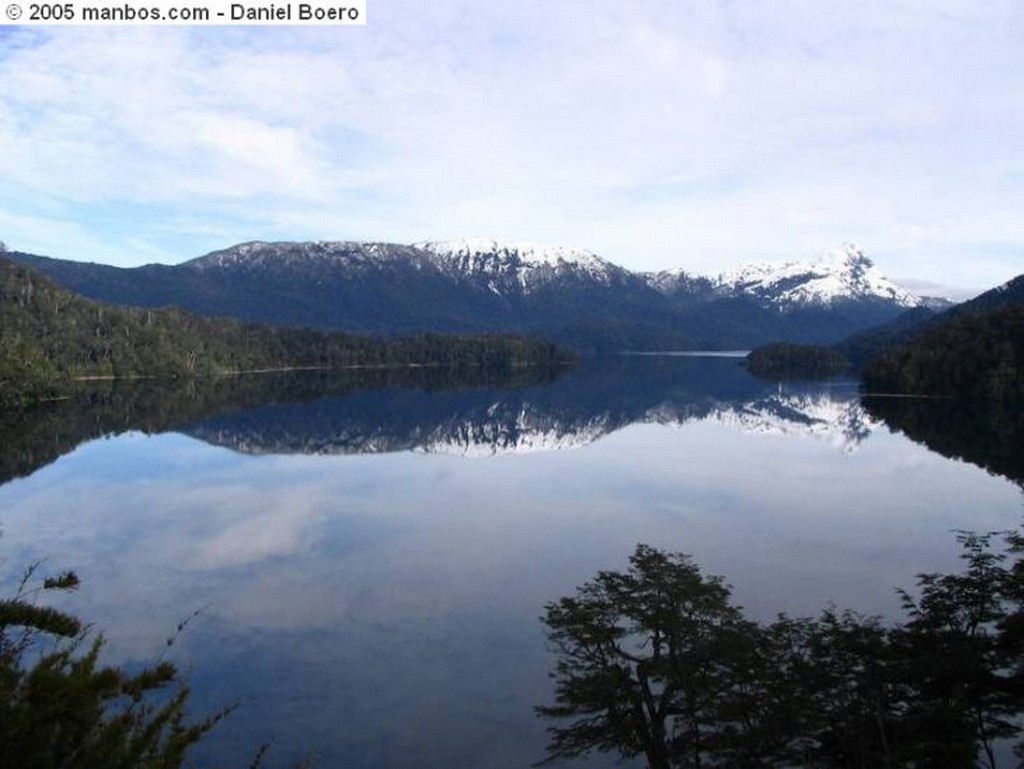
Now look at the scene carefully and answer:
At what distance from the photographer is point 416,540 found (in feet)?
173

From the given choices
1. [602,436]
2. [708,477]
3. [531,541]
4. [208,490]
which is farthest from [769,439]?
[208,490]

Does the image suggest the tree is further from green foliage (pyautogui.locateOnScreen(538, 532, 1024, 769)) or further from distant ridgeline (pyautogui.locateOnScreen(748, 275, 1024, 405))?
distant ridgeline (pyautogui.locateOnScreen(748, 275, 1024, 405))

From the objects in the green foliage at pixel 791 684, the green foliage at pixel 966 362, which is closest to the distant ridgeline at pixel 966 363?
the green foliage at pixel 966 362

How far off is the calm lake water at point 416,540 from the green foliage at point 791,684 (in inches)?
138

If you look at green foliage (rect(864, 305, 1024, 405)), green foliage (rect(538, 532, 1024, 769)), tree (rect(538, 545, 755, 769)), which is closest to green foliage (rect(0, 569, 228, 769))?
tree (rect(538, 545, 755, 769))

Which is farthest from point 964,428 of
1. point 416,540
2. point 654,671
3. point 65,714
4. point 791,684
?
point 65,714

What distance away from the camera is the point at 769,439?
10544cm

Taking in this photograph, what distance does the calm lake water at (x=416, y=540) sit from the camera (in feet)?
96.0

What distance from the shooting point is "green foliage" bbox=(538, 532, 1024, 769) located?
20.8 metres

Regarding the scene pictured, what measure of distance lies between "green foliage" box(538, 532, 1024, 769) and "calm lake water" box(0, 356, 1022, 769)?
11.5ft

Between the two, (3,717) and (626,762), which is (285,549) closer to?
(626,762)

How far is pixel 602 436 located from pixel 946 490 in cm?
4872

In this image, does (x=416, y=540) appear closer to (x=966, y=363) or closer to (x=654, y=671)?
(x=654, y=671)

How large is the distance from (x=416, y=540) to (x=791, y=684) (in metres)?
33.7
